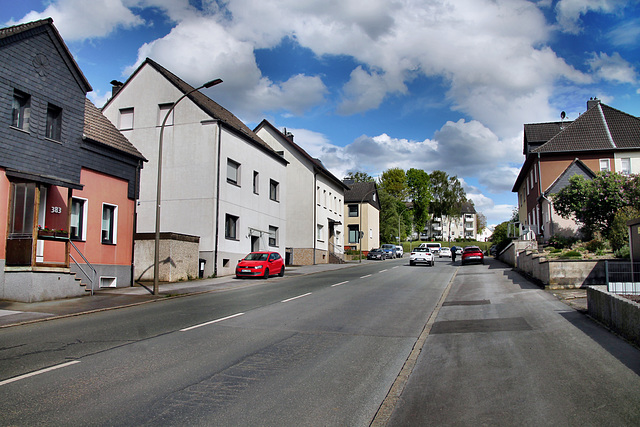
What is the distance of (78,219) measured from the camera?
1862 cm

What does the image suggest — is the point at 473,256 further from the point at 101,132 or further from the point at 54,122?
the point at 54,122

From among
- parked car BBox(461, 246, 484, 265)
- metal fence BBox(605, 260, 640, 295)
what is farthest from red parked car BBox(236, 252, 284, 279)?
parked car BBox(461, 246, 484, 265)

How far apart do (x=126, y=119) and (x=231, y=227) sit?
9.42m

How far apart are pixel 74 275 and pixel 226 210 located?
12.3 metres

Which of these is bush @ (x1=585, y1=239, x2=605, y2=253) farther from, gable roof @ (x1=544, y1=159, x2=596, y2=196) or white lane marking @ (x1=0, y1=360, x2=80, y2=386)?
white lane marking @ (x1=0, y1=360, x2=80, y2=386)

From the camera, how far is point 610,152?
36.4 m

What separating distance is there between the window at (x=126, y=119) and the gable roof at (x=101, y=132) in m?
8.07

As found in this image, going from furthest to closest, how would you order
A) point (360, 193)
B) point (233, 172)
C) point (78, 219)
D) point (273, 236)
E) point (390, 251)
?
point (360, 193)
point (390, 251)
point (273, 236)
point (233, 172)
point (78, 219)

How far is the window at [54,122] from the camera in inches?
685

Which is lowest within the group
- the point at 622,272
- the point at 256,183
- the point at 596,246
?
the point at 622,272

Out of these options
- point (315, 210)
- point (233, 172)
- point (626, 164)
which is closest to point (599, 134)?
point (626, 164)

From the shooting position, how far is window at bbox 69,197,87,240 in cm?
1831

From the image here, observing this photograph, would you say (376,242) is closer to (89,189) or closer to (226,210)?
(226,210)

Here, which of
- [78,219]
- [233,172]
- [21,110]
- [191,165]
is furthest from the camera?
[233,172]
